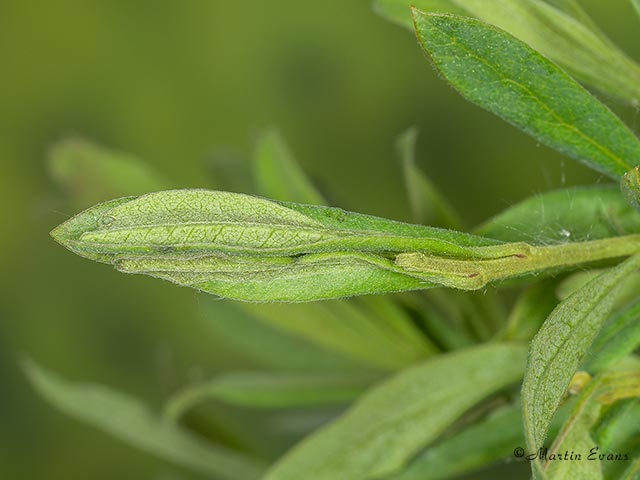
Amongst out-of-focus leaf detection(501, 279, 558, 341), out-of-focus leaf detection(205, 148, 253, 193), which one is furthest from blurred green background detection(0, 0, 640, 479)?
out-of-focus leaf detection(501, 279, 558, 341)

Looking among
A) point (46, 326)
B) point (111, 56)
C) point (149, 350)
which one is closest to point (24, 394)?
point (46, 326)

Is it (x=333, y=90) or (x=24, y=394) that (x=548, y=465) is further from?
(x=24, y=394)

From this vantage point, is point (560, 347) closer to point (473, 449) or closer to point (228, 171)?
point (473, 449)

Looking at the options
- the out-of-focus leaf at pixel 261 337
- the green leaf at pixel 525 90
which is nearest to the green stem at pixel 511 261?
the green leaf at pixel 525 90

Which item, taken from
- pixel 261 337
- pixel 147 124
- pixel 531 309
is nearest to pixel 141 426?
pixel 261 337

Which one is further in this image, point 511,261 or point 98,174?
point 98,174

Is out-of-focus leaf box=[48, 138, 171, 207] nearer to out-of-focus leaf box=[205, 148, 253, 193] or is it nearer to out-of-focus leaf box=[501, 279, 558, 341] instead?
out-of-focus leaf box=[205, 148, 253, 193]

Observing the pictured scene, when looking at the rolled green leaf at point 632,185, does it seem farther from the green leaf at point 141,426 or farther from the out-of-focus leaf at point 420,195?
the green leaf at point 141,426

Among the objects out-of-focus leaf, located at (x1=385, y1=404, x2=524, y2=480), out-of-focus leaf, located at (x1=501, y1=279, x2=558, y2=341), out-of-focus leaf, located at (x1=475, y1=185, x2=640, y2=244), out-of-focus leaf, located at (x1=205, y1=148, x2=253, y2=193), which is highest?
out-of-focus leaf, located at (x1=205, y1=148, x2=253, y2=193)
